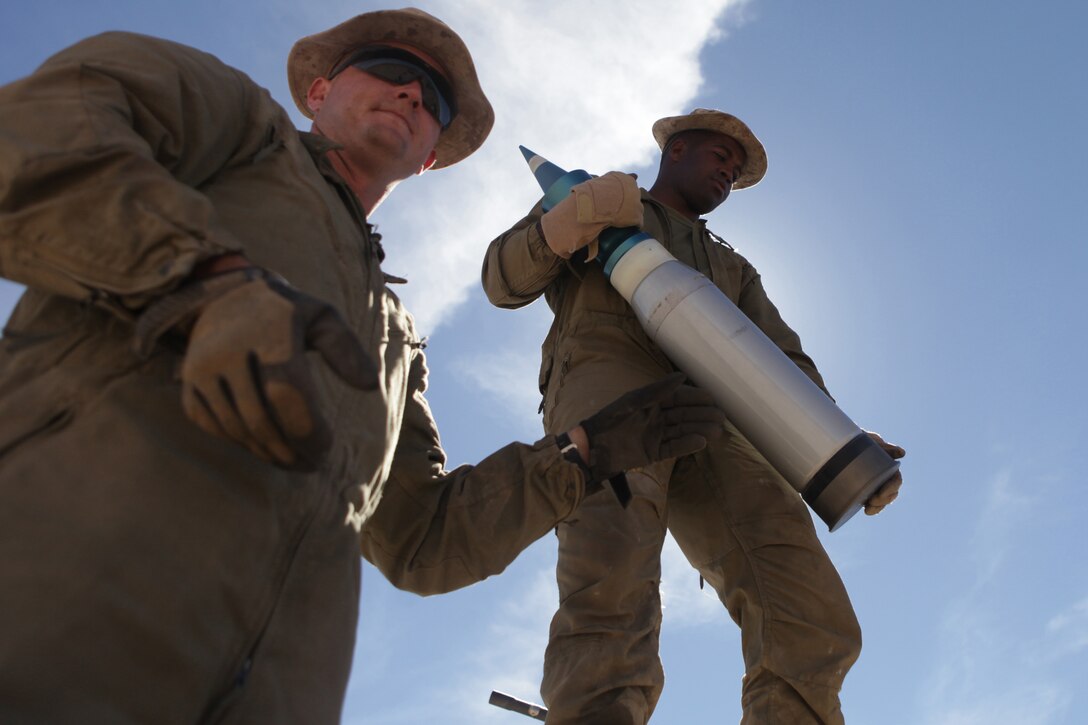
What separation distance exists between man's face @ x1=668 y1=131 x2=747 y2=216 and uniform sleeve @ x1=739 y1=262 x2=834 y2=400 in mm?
411

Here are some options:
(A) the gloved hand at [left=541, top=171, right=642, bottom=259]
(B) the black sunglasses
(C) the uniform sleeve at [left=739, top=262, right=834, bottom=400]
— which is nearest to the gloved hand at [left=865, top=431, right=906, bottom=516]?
(C) the uniform sleeve at [left=739, top=262, right=834, bottom=400]

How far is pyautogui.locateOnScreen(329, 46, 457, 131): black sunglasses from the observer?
154 inches

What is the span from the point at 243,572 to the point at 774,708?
2674mm

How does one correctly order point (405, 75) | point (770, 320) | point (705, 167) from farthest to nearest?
point (705, 167)
point (770, 320)
point (405, 75)

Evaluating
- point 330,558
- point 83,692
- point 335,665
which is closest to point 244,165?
point 330,558

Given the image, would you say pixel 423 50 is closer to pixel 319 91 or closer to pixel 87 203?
pixel 319 91

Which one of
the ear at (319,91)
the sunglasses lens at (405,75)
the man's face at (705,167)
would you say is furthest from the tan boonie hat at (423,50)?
the man's face at (705,167)

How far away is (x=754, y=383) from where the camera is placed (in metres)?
4.59

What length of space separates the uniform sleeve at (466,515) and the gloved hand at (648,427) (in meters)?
0.12

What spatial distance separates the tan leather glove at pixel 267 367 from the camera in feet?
6.25

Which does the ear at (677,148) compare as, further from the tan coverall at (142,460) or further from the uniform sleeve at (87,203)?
the uniform sleeve at (87,203)

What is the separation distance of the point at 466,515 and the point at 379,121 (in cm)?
136

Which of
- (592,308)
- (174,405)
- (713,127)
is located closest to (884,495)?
(592,308)

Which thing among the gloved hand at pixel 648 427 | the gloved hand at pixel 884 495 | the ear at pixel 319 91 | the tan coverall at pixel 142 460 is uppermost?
the ear at pixel 319 91
